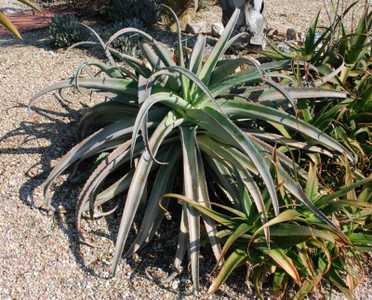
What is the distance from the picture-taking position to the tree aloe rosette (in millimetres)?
2352

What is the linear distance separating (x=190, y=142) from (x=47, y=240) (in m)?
0.89

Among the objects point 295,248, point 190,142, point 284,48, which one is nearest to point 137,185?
point 190,142

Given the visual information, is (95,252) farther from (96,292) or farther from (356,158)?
(356,158)

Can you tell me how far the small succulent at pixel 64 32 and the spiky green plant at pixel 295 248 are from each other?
2.94 meters

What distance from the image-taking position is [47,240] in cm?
252

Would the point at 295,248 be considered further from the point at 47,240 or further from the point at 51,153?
the point at 51,153

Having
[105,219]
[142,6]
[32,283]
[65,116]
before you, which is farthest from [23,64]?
[32,283]

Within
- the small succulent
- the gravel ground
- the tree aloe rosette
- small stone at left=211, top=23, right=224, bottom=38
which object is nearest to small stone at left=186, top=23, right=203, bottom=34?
small stone at left=211, top=23, right=224, bottom=38

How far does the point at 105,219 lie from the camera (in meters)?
2.65

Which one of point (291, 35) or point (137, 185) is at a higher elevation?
point (137, 185)

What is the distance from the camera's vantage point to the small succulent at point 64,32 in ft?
15.6

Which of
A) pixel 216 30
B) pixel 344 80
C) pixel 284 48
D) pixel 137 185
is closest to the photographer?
pixel 137 185

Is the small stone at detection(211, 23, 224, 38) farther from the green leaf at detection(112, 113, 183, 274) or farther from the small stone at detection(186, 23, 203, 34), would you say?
the green leaf at detection(112, 113, 183, 274)

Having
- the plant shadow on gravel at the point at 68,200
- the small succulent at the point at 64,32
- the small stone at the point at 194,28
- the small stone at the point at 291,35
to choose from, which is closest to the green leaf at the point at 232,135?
the plant shadow on gravel at the point at 68,200
